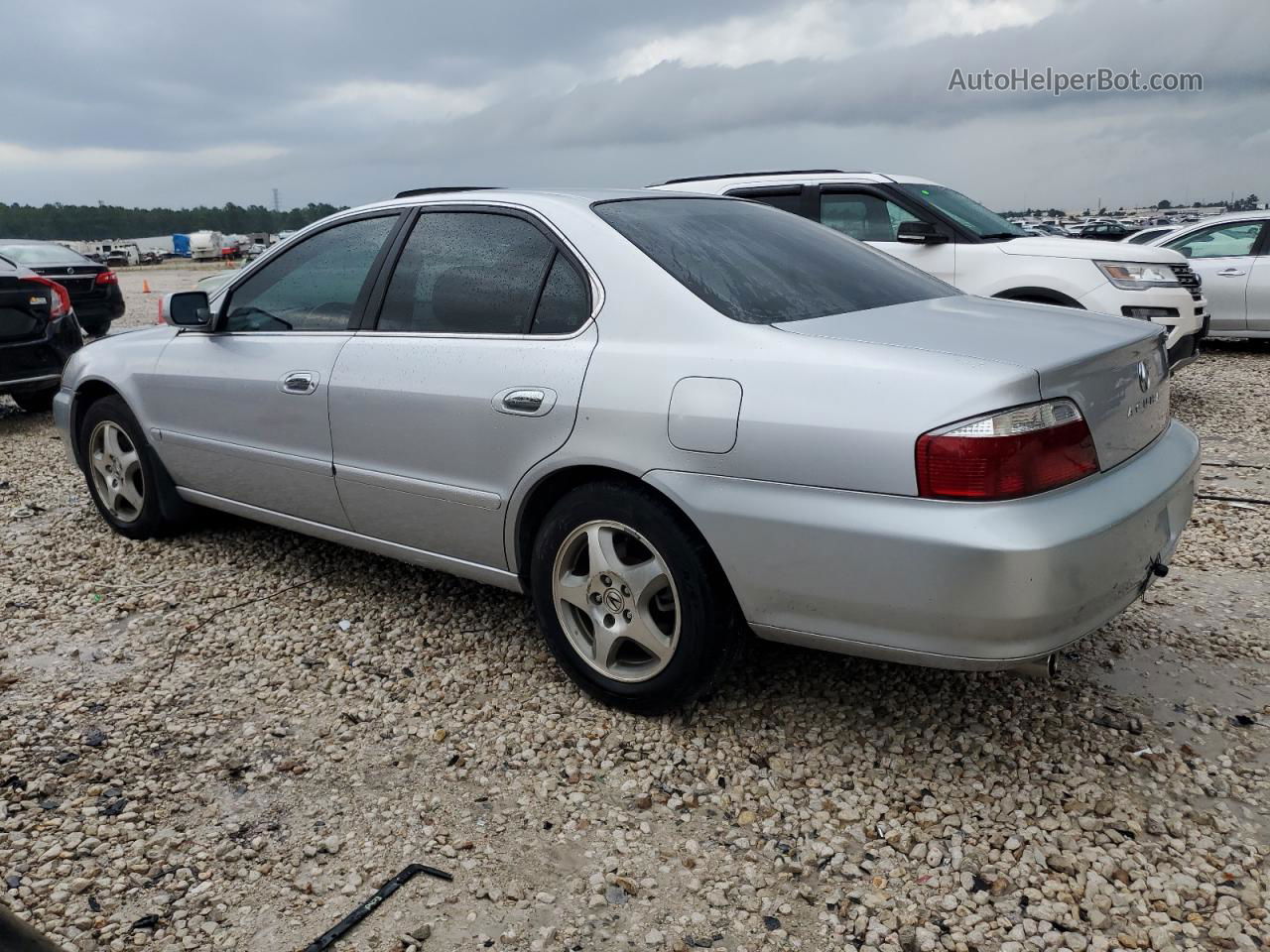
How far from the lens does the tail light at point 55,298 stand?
8031 millimetres

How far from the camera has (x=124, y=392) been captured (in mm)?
4699

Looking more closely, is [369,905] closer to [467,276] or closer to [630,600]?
[630,600]

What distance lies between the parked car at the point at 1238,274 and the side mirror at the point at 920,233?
13.7 ft

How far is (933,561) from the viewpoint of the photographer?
7.64ft

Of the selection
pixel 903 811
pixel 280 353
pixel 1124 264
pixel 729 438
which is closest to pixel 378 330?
pixel 280 353

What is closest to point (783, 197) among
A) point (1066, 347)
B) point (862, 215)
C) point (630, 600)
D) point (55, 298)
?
point (862, 215)

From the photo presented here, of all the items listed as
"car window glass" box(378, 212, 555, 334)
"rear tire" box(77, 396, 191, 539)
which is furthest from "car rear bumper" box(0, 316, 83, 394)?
"car window glass" box(378, 212, 555, 334)

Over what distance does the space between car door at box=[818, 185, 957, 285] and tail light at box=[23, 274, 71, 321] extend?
605 cm

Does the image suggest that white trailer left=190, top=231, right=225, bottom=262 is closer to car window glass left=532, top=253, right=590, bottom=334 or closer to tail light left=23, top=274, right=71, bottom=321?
tail light left=23, top=274, right=71, bottom=321

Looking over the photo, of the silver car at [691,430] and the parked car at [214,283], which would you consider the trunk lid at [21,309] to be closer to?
the parked car at [214,283]

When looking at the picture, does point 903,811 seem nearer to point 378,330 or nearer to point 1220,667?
point 1220,667

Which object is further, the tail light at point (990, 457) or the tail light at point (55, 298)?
the tail light at point (55, 298)

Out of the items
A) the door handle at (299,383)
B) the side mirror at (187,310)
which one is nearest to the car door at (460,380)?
the door handle at (299,383)

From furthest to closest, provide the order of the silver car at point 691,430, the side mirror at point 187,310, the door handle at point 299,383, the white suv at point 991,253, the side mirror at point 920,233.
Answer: the side mirror at point 920,233
the white suv at point 991,253
the side mirror at point 187,310
the door handle at point 299,383
the silver car at point 691,430
